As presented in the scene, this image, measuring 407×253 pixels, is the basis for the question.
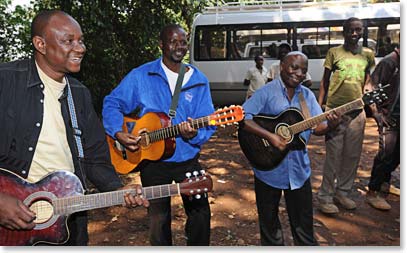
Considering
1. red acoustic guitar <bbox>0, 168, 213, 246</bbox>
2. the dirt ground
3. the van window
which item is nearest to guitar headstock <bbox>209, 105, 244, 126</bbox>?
red acoustic guitar <bbox>0, 168, 213, 246</bbox>

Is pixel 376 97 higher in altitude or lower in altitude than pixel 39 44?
lower

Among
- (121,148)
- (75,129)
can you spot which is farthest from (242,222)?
(75,129)

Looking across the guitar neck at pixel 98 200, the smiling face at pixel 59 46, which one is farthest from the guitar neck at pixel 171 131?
the smiling face at pixel 59 46

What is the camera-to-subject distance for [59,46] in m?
1.86

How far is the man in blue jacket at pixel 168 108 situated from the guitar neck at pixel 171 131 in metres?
0.05

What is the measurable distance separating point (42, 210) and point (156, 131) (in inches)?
39.9

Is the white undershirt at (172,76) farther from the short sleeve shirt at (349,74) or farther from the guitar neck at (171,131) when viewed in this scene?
the short sleeve shirt at (349,74)

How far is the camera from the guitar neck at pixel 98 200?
1.91 metres

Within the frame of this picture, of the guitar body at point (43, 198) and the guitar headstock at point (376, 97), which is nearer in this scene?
the guitar body at point (43, 198)

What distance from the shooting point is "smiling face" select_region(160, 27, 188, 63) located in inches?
105

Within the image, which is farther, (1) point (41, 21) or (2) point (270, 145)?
(2) point (270, 145)

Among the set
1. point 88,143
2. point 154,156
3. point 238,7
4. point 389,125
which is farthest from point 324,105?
point 238,7

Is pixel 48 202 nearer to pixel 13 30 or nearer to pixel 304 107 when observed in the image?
pixel 304 107

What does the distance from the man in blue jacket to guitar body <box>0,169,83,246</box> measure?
2.74 feet
